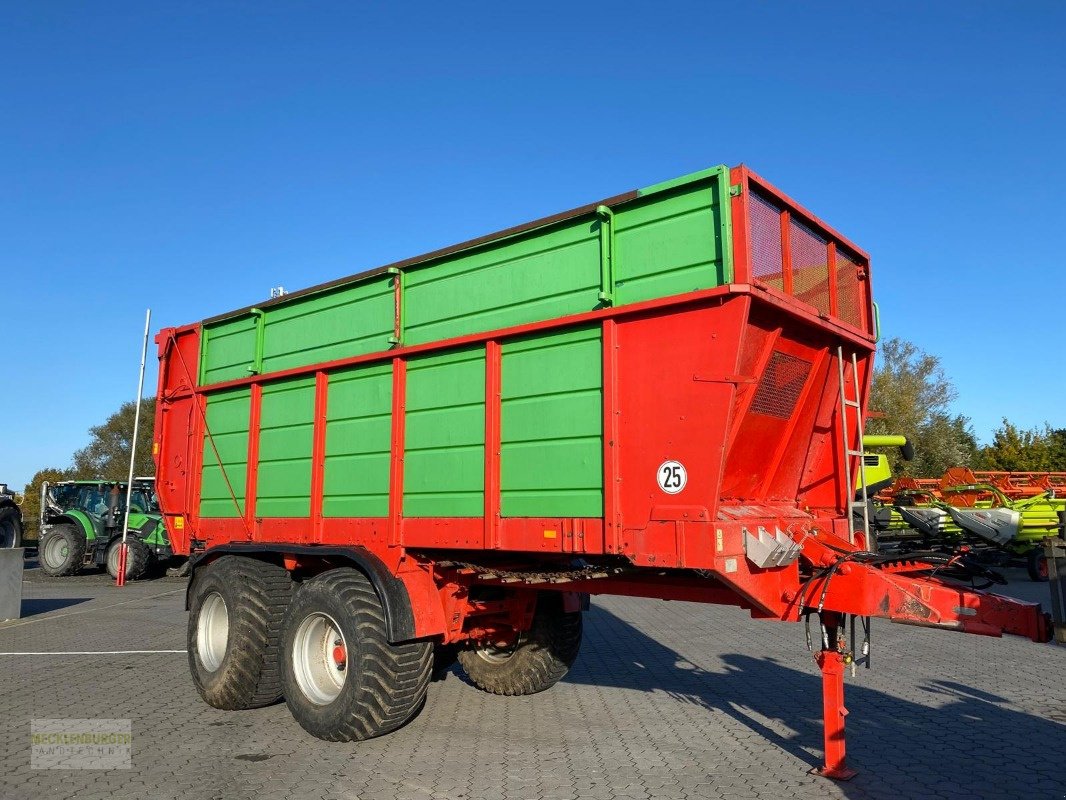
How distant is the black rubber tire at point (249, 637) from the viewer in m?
6.20

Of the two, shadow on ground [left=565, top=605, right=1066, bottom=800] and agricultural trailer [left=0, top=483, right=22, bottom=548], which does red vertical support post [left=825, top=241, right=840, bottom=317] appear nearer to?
shadow on ground [left=565, top=605, right=1066, bottom=800]

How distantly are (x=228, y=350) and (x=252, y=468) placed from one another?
47.2 inches

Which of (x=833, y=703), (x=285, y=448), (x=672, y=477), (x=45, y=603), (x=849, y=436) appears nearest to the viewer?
(x=672, y=477)

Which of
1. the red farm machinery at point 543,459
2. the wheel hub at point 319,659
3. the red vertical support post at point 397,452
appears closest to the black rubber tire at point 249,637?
the red farm machinery at point 543,459

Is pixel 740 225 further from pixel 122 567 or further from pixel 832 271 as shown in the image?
pixel 122 567

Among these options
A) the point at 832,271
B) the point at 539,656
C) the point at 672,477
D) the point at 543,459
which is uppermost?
the point at 832,271

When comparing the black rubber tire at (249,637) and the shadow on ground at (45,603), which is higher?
the black rubber tire at (249,637)

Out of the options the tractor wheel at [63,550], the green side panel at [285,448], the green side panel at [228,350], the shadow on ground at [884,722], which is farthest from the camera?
the tractor wheel at [63,550]

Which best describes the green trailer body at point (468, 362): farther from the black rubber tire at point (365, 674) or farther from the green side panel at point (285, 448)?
the black rubber tire at point (365, 674)

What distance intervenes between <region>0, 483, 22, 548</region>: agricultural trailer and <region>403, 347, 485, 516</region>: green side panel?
58.5 ft

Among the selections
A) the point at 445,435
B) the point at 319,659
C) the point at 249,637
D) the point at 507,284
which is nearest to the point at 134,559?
the point at 249,637

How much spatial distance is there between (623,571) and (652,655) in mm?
4460

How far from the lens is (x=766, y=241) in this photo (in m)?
4.52

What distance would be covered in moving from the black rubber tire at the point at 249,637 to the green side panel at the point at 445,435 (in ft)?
5.32
